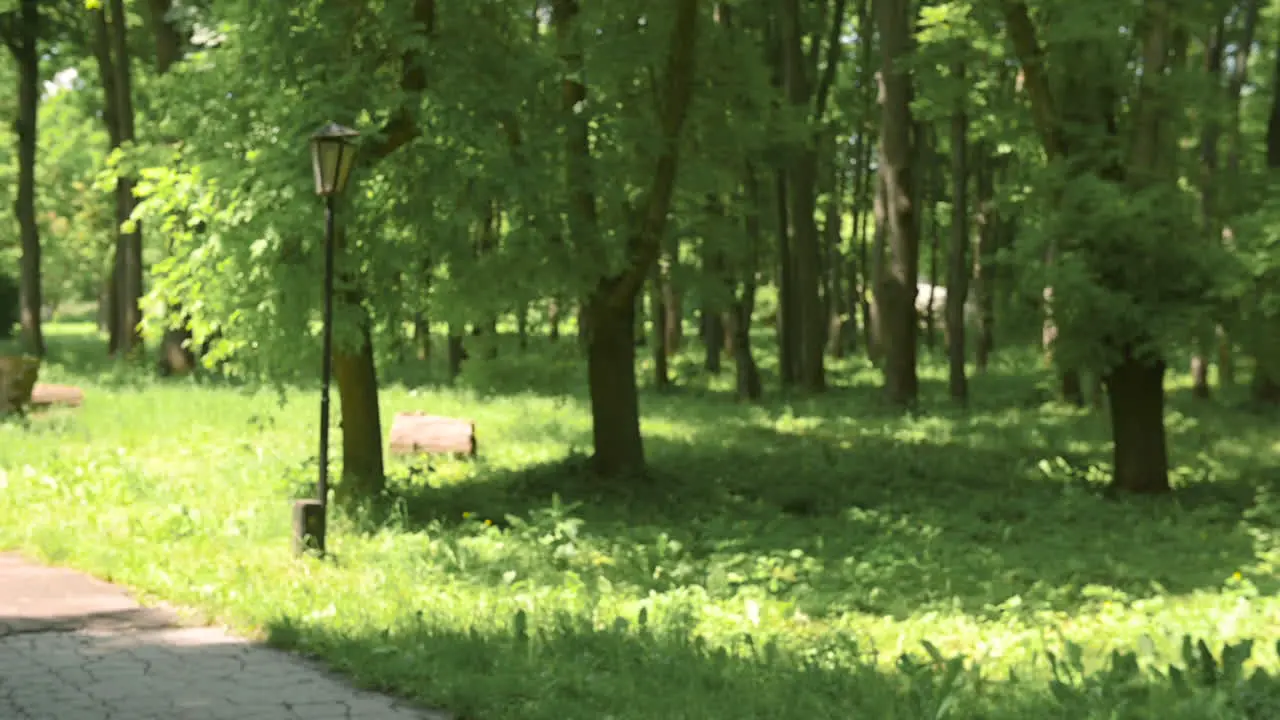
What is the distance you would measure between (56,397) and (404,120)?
33.6ft

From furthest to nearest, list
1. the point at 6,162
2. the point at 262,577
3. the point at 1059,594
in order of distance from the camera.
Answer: the point at 6,162 → the point at 1059,594 → the point at 262,577

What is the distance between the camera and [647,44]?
49.5 feet

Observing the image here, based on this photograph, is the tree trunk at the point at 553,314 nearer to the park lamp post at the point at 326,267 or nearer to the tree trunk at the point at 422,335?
the tree trunk at the point at 422,335

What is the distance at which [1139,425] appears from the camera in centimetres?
1576


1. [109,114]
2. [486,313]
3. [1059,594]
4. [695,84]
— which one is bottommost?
[1059,594]

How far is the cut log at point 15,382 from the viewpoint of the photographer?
719 inches

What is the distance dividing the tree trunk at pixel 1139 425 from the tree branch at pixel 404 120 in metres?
8.83

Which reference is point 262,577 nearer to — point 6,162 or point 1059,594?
point 1059,594

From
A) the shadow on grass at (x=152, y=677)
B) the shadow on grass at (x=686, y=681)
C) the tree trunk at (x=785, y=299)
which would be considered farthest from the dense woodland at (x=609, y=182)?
the shadow on grass at (x=686, y=681)

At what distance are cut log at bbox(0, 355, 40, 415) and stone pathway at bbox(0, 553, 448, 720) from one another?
10118 mm

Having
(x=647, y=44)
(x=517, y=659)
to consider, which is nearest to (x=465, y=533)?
(x=517, y=659)

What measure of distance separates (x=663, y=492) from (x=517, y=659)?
800 centimetres

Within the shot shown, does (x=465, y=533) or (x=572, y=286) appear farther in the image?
(x=572, y=286)

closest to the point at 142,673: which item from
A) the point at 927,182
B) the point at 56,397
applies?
the point at 56,397
